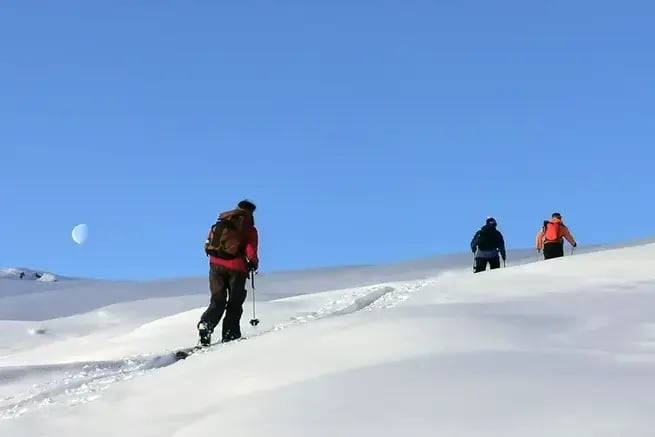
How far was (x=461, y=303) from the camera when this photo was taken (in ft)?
25.1

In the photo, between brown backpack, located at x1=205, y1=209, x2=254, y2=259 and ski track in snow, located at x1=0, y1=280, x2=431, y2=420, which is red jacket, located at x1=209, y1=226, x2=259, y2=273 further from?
ski track in snow, located at x1=0, y1=280, x2=431, y2=420

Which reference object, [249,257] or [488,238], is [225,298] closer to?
[249,257]

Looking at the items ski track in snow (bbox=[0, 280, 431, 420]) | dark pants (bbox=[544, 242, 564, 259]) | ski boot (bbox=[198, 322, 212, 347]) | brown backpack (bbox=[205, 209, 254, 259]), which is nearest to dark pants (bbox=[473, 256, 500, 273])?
dark pants (bbox=[544, 242, 564, 259])

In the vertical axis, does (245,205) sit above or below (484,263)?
above

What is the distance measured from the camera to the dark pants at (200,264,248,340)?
365 inches

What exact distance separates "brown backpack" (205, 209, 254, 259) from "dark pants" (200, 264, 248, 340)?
9.0 inches

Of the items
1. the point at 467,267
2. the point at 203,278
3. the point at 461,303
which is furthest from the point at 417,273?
the point at 461,303

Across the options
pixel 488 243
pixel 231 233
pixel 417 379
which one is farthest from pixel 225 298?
pixel 488 243

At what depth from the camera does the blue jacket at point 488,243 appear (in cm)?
1666

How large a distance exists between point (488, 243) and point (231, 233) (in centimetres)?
874

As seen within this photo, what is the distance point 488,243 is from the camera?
656 inches

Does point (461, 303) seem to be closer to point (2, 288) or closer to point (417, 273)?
point (417, 273)

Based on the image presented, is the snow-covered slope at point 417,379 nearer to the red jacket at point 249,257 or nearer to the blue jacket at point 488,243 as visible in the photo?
the red jacket at point 249,257

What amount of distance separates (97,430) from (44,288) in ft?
100
